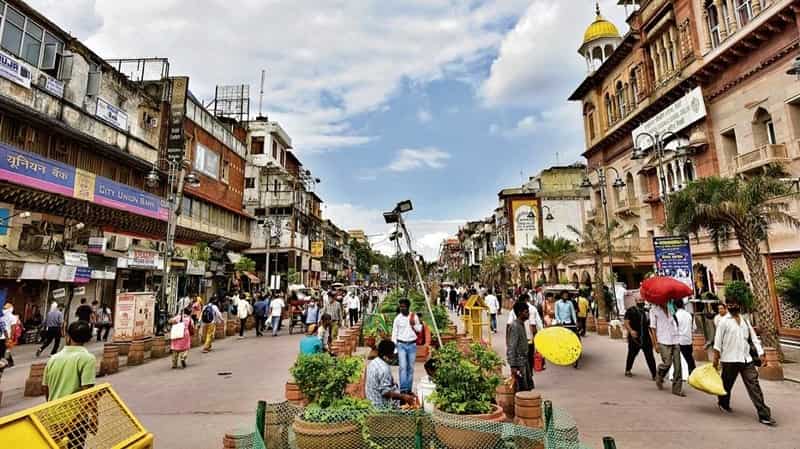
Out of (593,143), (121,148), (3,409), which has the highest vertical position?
(593,143)

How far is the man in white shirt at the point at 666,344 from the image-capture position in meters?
7.43

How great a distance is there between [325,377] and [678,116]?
2640 centimetres

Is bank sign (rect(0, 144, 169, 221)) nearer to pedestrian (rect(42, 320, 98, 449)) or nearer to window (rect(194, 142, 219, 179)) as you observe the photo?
window (rect(194, 142, 219, 179))

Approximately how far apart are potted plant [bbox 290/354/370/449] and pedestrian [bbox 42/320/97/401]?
207 centimetres

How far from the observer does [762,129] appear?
60.6 feet

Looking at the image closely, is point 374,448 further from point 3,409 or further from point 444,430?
point 3,409

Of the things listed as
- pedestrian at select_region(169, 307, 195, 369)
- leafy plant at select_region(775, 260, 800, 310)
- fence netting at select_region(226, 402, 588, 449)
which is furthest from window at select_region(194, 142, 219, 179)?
leafy plant at select_region(775, 260, 800, 310)

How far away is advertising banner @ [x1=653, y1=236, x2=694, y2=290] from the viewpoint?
12500 mm

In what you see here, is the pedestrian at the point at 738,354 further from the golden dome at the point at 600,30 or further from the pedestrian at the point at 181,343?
the golden dome at the point at 600,30

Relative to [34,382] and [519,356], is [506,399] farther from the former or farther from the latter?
[34,382]

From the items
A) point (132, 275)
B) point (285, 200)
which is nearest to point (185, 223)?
point (132, 275)

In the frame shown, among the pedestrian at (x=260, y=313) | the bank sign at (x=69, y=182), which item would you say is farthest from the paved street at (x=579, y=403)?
the bank sign at (x=69, y=182)

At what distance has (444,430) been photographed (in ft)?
12.7

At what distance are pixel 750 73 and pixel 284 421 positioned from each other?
2368cm
